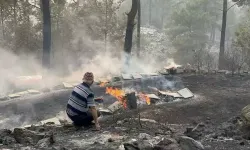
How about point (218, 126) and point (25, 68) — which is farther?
point (25, 68)

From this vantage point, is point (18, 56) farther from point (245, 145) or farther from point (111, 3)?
point (245, 145)

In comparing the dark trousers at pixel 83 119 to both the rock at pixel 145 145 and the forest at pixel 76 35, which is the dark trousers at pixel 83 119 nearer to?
the rock at pixel 145 145

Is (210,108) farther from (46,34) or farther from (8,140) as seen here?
(46,34)

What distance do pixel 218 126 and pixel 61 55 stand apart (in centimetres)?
1807

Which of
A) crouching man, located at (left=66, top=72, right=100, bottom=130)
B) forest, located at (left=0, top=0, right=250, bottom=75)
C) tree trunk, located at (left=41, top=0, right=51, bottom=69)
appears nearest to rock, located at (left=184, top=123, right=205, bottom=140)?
crouching man, located at (left=66, top=72, right=100, bottom=130)

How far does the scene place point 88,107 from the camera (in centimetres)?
733

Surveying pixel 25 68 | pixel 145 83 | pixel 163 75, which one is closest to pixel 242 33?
pixel 163 75

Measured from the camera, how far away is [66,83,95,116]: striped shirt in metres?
7.25

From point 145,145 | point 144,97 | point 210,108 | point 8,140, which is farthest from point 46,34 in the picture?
point 145,145

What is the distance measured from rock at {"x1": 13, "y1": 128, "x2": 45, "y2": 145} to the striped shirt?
3.25ft

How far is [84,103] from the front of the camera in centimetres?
733

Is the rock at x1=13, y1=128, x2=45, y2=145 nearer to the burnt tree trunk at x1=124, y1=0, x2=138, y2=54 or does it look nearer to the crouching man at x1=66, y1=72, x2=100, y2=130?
the crouching man at x1=66, y1=72, x2=100, y2=130

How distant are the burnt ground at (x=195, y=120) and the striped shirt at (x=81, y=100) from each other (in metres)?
0.50

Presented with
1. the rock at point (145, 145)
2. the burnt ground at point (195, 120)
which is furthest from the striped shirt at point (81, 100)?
the rock at point (145, 145)
